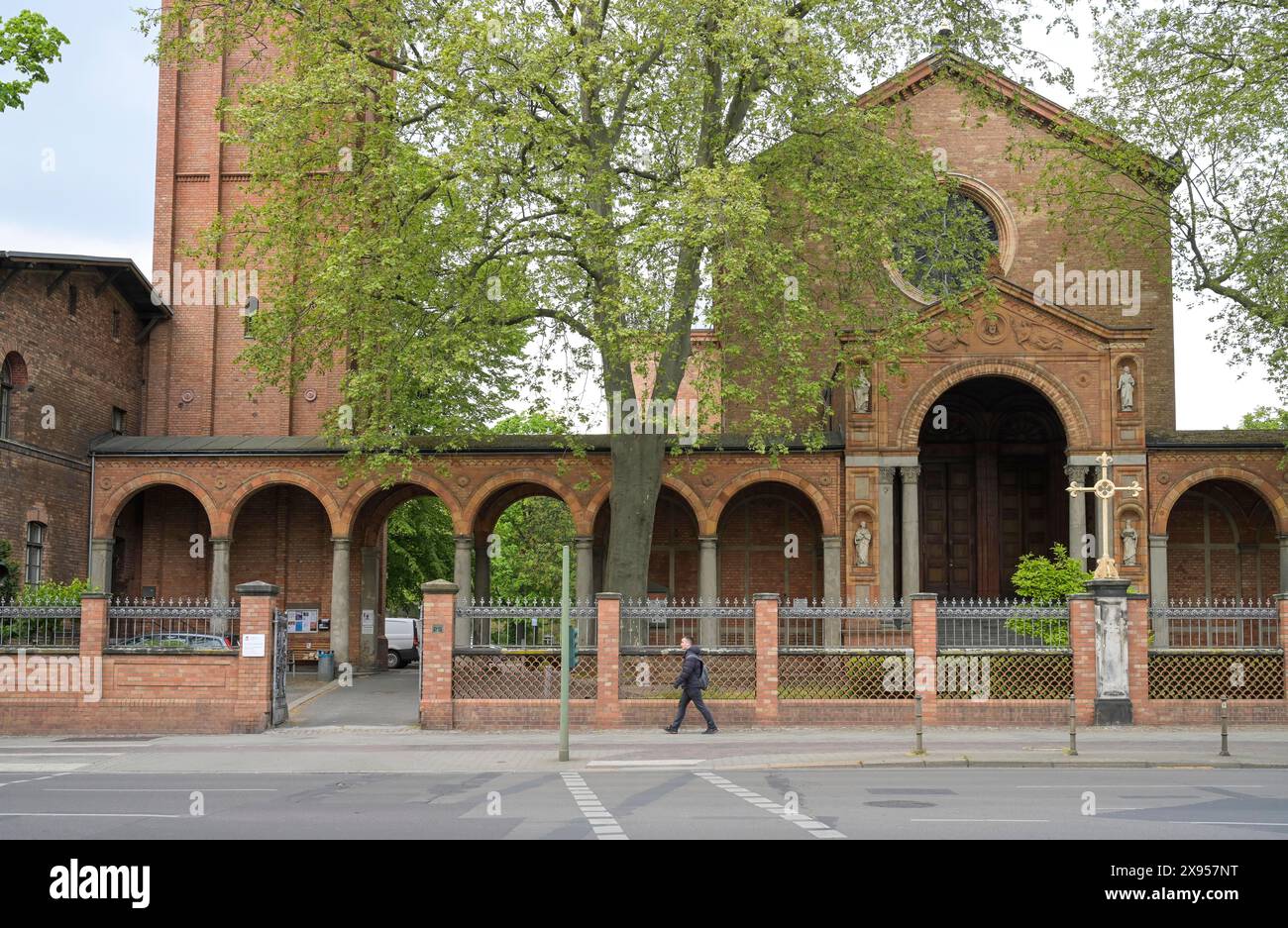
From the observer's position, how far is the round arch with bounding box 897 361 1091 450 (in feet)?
101

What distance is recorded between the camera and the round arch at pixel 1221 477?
31.1m

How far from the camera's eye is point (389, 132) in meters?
24.5

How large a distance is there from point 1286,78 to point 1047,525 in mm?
13057

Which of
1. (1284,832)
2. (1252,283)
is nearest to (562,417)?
(1252,283)

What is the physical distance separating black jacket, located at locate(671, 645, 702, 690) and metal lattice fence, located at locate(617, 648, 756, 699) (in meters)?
1.10

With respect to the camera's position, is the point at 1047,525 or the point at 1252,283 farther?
the point at 1047,525

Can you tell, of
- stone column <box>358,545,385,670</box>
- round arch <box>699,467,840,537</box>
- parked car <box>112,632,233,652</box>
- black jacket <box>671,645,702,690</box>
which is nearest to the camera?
black jacket <box>671,645,702,690</box>

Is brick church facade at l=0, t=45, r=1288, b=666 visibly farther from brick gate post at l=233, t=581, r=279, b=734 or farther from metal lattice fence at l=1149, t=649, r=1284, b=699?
brick gate post at l=233, t=581, r=279, b=734

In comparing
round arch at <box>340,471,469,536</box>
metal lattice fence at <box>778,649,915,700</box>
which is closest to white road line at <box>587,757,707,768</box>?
metal lattice fence at <box>778,649,915,700</box>

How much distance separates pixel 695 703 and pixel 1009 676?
5.62 m

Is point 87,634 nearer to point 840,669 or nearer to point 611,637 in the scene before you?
point 611,637

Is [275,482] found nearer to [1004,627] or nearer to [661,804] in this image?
[1004,627]

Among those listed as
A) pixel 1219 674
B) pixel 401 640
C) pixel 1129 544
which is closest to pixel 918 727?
pixel 1219 674

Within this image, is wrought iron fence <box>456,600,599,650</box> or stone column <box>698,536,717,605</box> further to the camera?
stone column <box>698,536,717,605</box>
